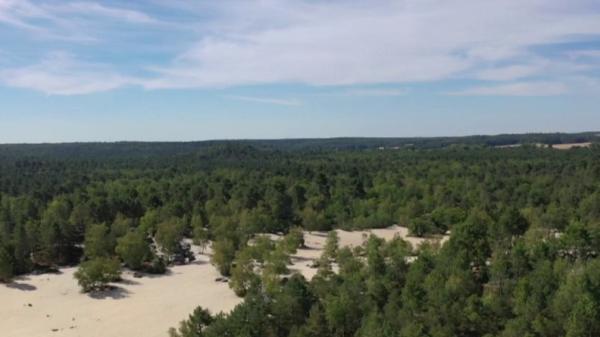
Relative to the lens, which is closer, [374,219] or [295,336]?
[295,336]

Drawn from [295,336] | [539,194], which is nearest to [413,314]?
[295,336]

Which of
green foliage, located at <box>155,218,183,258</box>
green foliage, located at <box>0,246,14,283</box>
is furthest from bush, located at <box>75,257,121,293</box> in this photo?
green foliage, located at <box>155,218,183,258</box>

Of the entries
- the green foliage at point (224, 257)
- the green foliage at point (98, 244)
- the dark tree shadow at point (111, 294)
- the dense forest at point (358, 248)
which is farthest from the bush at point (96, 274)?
the green foliage at point (224, 257)

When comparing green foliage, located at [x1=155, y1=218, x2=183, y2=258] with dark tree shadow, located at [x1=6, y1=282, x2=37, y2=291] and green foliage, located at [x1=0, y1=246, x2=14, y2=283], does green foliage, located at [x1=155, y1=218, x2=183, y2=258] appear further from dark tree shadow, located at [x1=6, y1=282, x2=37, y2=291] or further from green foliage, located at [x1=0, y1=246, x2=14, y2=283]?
green foliage, located at [x1=0, y1=246, x2=14, y2=283]

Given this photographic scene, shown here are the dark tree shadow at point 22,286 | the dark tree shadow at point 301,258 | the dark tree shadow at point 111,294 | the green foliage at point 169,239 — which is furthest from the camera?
the dark tree shadow at point 301,258

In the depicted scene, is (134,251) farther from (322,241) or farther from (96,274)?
(322,241)

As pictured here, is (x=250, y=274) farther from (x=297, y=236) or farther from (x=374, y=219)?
(x=374, y=219)

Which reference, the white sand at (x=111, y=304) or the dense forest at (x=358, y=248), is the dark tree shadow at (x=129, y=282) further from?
the dense forest at (x=358, y=248)
